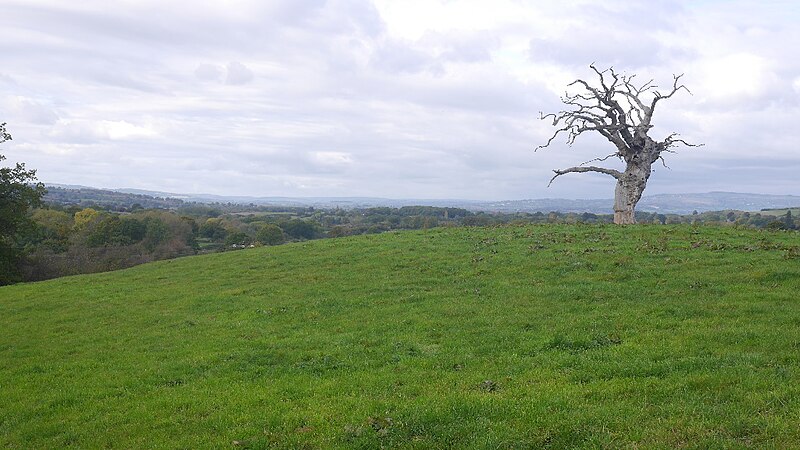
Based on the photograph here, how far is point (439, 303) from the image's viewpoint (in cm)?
1852

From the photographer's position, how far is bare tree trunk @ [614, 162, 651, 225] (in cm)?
3647

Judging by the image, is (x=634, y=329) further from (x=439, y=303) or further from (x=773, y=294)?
(x=439, y=303)

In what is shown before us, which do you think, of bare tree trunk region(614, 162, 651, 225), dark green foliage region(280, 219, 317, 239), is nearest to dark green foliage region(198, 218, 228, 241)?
dark green foliage region(280, 219, 317, 239)

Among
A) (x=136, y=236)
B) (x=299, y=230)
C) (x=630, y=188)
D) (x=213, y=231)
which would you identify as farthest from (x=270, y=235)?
(x=630, y=188)

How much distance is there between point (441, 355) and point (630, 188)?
92.8 feet

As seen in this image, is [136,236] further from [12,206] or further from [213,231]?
[12,206]

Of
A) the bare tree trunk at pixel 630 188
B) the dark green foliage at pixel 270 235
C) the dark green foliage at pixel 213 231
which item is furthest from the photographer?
the dark green foliage at pixel 213 231

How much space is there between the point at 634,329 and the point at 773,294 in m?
5.40

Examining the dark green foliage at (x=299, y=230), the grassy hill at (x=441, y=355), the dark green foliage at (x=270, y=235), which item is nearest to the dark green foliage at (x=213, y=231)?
the dark green foliage at (x=299, y=230)

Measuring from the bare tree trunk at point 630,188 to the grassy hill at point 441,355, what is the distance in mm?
10076

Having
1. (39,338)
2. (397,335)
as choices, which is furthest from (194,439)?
(39,338)

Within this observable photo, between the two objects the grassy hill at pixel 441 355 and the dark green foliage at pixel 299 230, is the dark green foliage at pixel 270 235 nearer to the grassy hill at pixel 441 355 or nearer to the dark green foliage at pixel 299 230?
the dark green foliage at pixel 299 230

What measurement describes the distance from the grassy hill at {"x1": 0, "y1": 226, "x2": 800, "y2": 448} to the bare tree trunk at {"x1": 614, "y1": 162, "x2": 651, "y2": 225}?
1008 cm

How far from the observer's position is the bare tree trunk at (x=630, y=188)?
3647 centimetres
